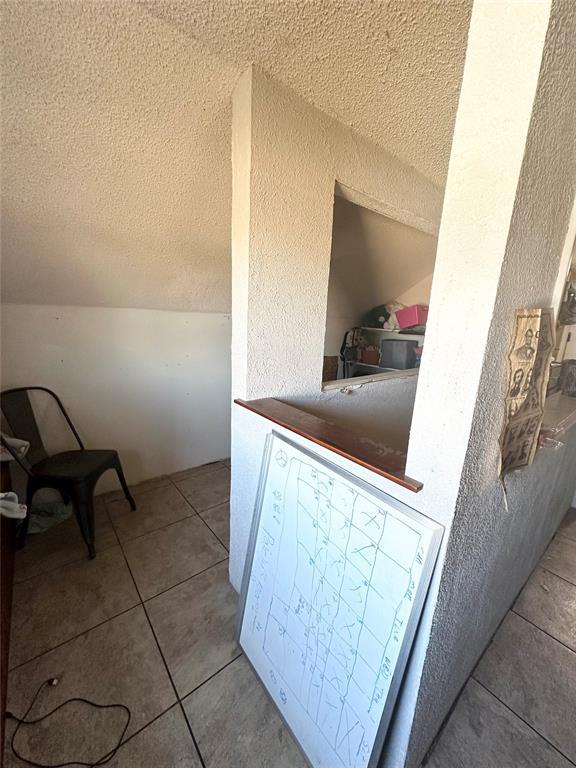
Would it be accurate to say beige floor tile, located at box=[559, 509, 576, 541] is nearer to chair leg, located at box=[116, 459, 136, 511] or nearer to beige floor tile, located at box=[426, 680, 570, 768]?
beige floor tile, located at box=[426, 680, 570, 768]

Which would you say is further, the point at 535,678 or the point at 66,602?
the point at 66,602

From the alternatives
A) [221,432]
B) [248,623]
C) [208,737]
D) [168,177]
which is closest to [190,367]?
[221,432]

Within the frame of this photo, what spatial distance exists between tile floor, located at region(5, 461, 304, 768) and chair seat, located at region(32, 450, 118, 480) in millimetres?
447

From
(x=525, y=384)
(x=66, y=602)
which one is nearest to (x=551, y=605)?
(x=525, y=384)

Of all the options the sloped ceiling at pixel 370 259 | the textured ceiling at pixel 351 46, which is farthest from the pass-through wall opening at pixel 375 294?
the textured ceiling at pixel 351 46

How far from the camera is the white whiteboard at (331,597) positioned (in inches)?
26.9

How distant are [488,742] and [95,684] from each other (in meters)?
1.38

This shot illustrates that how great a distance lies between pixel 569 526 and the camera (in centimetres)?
197

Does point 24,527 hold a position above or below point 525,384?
below

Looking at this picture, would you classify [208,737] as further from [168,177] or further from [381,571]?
[168,177]

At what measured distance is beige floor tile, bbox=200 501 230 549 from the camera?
180cm

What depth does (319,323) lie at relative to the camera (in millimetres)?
1367

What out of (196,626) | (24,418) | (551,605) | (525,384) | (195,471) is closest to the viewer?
(525,384)

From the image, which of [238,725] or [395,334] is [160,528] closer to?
[238,725]
